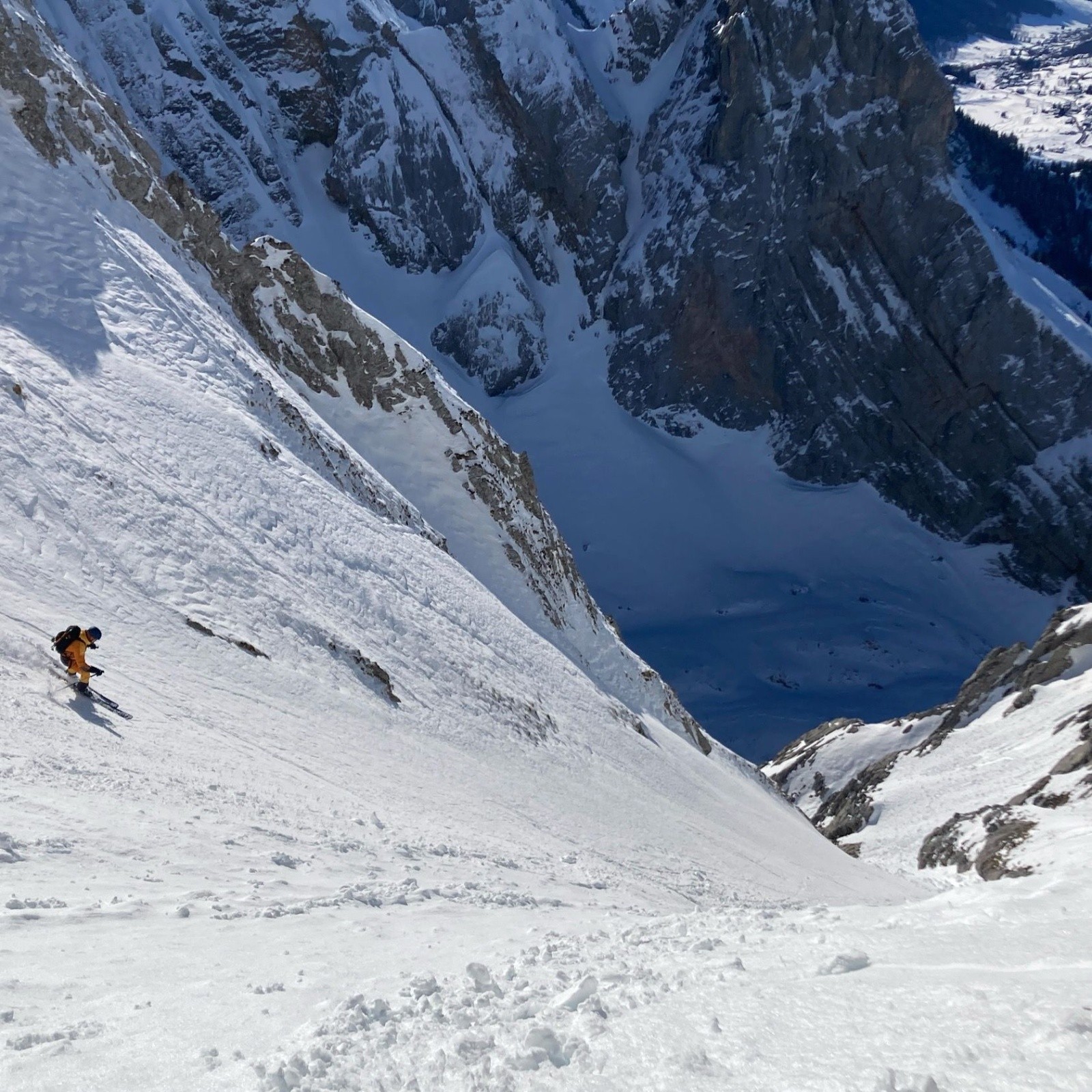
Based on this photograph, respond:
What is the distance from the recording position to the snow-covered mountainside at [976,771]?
1512 inches

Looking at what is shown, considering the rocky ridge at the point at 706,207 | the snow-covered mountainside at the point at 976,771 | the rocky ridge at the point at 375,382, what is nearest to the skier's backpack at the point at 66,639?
the rocky ridge at the point at 375,382

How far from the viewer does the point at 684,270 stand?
107562mm

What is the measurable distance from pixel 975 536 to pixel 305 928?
317ft

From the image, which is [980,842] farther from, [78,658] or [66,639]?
[66,639]

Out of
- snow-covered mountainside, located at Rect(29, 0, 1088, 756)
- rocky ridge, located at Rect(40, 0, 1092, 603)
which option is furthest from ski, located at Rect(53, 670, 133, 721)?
rocky ridge, located at Rect(40, 0, 1092, 603)

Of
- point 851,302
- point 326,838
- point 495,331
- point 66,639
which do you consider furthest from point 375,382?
point 851,302

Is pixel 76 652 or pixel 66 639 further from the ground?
pixel 66 639

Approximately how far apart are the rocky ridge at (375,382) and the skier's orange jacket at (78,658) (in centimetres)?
2086

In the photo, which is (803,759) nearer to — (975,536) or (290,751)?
(975,536)

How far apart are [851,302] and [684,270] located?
1704cm

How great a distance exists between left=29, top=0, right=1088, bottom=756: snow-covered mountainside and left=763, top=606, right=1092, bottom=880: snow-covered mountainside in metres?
19.8

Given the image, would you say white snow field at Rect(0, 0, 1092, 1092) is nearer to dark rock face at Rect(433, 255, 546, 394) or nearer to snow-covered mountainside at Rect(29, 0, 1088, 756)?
→ snow-covered mountainside at Rect(29, 0, 1088, 756)

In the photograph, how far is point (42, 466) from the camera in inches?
779

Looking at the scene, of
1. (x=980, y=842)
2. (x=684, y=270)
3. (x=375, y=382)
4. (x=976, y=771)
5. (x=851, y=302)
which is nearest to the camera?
(x=980, y=842)
